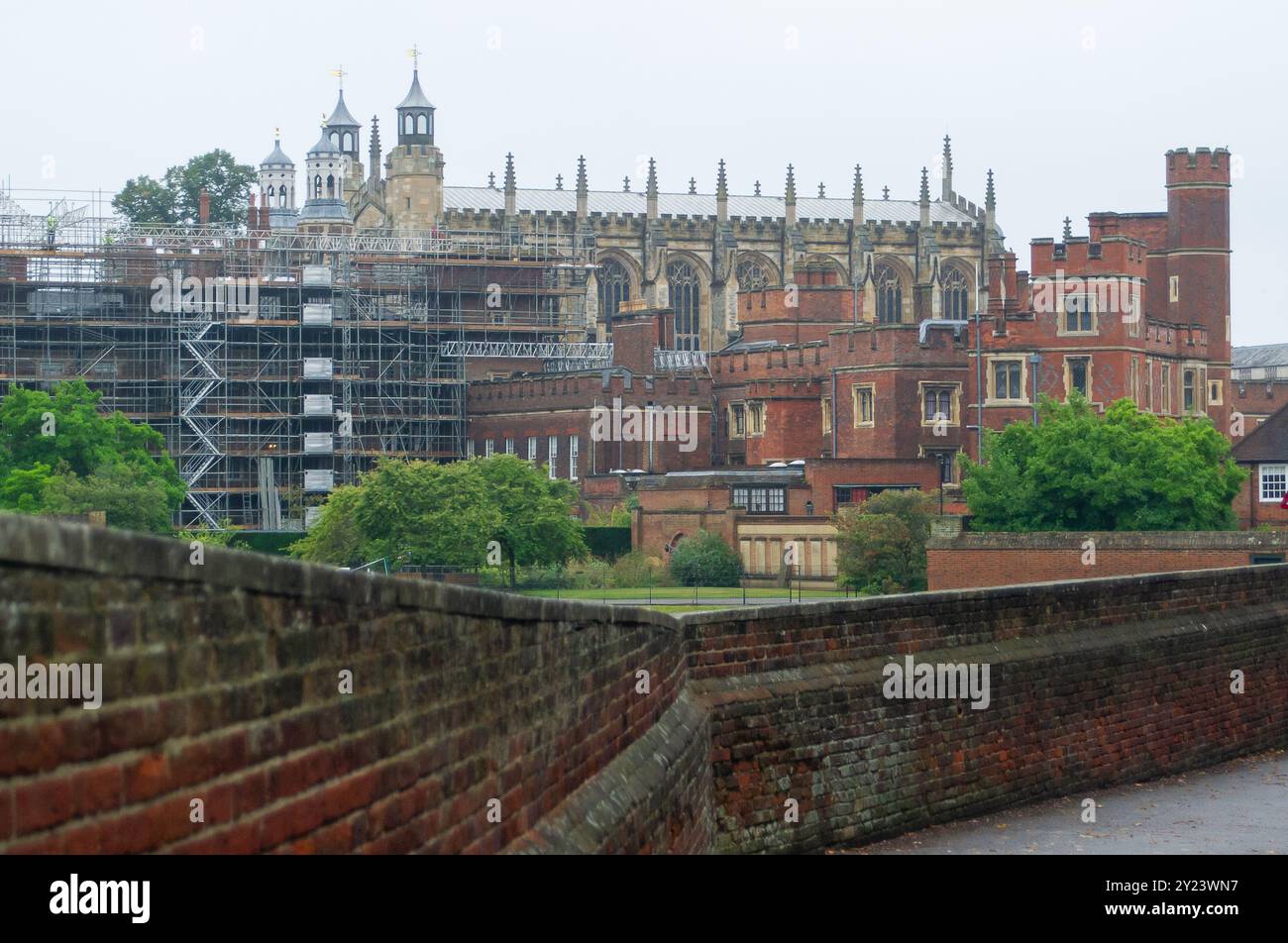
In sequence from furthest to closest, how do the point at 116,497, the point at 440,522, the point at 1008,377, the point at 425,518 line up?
the point at 1008,377 < the point at 440,522 < the point at 425,518 < the point at 116,497

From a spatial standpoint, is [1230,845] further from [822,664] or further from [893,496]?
[893,496]

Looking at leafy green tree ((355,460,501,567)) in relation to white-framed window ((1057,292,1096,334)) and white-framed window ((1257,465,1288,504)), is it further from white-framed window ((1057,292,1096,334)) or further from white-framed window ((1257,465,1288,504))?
white-framed window ((1257,465,1288,504))

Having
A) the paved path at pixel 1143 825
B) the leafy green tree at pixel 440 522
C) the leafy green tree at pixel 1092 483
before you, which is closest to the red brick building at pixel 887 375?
the leafy green tree at pixel 440 522

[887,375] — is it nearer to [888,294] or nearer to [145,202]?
[888,294]

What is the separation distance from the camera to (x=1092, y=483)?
2050 inches

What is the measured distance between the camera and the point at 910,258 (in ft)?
372

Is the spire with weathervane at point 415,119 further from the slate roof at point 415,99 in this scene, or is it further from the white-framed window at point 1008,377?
the white-framed window at point 1008,377

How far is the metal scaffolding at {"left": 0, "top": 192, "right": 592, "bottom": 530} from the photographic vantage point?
255 ft

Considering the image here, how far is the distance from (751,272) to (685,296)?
13.2ft

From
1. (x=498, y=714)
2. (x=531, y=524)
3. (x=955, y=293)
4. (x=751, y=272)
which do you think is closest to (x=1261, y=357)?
(x=955, y=293)

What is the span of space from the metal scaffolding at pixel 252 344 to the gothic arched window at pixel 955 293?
1283 inches
